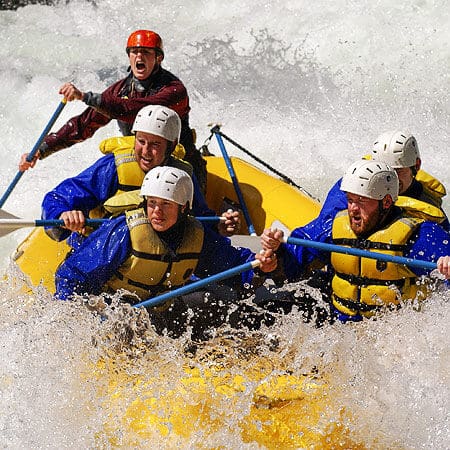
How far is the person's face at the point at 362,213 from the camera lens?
4.03 m

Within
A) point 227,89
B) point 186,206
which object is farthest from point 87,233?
point 227,89

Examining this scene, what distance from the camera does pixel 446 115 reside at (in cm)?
822

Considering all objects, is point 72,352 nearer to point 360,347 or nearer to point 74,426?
point 74,426

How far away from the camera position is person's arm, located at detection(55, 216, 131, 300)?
4.03 metres

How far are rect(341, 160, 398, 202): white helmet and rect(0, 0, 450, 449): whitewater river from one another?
1.70 feet

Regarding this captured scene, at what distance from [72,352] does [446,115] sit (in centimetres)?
511

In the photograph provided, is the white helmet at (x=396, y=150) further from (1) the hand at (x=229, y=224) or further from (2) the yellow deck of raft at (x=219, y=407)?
(2) the yellow deck of raft at (x=219, y=407)

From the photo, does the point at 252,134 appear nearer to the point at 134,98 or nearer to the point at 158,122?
the point at 134,98

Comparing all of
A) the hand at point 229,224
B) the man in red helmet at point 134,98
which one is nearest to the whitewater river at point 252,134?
the hand at point 229,224

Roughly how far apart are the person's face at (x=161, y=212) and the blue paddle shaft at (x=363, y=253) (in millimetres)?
498

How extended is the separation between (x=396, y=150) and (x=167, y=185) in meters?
1.17

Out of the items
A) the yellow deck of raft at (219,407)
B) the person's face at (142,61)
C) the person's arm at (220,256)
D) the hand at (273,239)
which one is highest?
the person's face at (142,61)

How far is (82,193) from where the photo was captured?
15.1 ft

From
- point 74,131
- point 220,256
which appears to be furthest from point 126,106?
point 220,256
